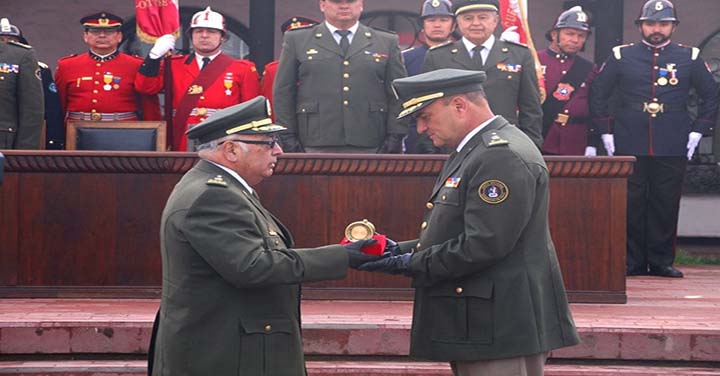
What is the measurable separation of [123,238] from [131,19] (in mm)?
5458

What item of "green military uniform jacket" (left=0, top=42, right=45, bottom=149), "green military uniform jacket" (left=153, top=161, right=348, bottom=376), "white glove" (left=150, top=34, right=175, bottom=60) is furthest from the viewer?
"white glove" (left=150, top=34, right=175, bottom=60)

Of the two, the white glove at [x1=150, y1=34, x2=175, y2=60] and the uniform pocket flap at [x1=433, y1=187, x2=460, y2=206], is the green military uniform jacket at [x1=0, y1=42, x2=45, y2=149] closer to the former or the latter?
the white glove at [x1=150, y1=34, x2=175, y2=60]

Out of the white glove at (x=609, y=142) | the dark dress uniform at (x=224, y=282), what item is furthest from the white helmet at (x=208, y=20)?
the dark dress uniform at (x=224, y=282)

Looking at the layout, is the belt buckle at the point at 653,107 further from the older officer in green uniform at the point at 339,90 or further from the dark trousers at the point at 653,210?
the older officer in green uniform at the point at 339,90

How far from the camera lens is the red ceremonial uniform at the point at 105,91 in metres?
8.67

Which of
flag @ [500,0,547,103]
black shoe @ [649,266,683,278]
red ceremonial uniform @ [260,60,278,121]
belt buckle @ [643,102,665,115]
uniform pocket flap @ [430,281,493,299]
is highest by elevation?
flag @ [500,0,547,103]

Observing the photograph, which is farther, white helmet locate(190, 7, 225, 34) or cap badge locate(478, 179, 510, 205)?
white helmet locate(190, 7, 225, 34)

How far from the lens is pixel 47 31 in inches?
470

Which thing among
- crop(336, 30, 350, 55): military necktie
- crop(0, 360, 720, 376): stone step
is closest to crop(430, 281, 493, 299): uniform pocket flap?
crop(0, 360, 720, 376): stone step

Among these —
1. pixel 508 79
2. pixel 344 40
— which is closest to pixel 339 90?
pixel 344 40

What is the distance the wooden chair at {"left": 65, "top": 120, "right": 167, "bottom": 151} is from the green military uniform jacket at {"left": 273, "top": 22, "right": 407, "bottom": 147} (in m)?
0.88

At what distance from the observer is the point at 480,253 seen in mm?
4082

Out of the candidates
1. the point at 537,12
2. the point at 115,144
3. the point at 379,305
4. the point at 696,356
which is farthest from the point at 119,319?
the point at 537,12

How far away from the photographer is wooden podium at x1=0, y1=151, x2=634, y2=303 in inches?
272
